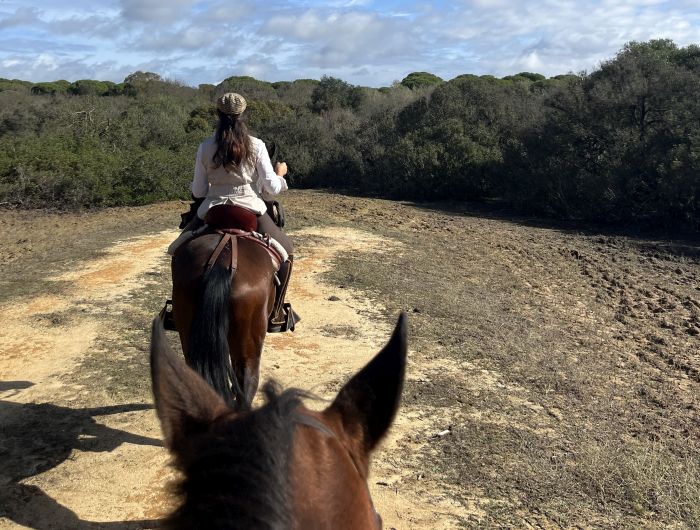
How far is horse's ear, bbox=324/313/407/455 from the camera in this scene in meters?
1.55

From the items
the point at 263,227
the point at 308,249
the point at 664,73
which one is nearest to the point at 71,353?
the point at 263,227

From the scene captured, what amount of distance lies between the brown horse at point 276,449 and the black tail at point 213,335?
194cm

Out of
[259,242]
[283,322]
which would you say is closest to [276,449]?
[259,242]

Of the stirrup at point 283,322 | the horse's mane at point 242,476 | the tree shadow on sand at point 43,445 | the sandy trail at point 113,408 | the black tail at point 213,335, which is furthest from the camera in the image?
the stirrup at point 283,322

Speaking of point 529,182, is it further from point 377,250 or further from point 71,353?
point 71,353

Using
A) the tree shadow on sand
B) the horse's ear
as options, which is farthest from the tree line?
the horse's ear

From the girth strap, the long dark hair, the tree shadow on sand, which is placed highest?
the long dark hair

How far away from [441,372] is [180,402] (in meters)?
4.76

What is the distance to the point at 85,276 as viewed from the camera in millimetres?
9148

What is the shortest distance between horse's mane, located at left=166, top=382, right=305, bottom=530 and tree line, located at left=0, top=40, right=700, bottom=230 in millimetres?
13750

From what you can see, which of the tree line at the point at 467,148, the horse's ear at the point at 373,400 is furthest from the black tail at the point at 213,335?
the tree line at the point at 467,148

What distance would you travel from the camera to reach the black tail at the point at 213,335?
11.6ft

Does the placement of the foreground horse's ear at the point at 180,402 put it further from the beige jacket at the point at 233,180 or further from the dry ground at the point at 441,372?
the beige jacket at the point at 233,180

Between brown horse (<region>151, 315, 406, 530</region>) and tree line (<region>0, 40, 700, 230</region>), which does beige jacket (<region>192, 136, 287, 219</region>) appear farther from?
tree line (<region>0, 40, 700, 230</region>)
